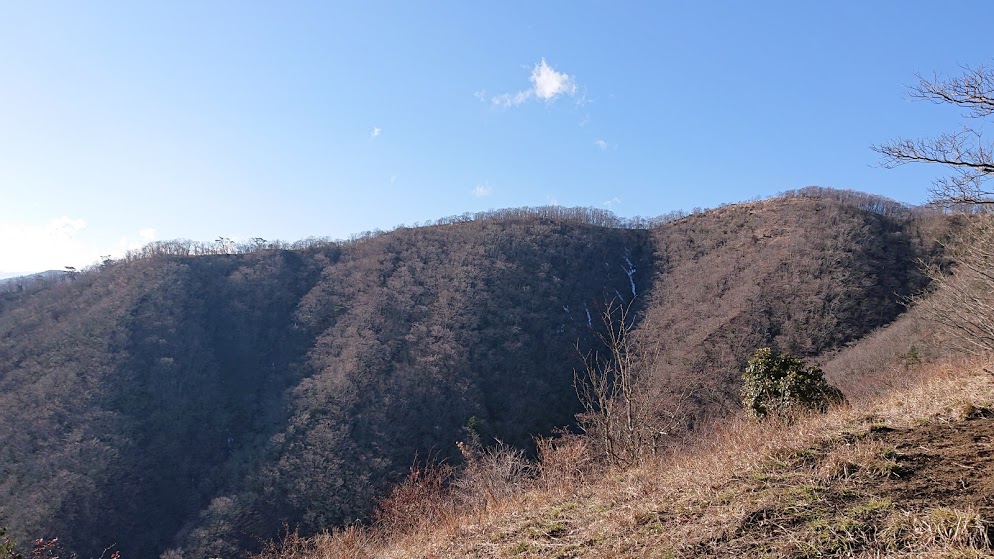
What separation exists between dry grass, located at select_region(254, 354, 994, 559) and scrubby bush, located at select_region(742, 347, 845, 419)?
273 cm

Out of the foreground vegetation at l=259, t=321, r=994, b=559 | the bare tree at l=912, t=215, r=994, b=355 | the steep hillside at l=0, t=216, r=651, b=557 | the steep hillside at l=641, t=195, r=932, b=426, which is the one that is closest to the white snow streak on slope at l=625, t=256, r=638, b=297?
the steep hillside at l=0, t=216, r=651, b=557

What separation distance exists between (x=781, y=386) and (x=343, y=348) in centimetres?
3255

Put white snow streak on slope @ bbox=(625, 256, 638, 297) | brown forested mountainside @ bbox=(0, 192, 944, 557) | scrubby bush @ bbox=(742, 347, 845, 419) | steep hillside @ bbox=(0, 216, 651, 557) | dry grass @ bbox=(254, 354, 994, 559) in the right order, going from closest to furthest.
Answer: dry grass @ bbox=(254, 354, 994, 559)
scrubby bush @ bbox=(742, 347, 845, 419)
steep hillside @ bbox=(0, 216, 651, 557)
brown forested mountainside @ bbox=(0, 192, 944, 557)
white snow streak on slope @ bbox=(625, 256, 638, 297)

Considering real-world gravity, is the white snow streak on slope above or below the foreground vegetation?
above

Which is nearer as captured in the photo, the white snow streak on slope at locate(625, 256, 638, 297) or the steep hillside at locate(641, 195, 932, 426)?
the steep hillside at locate(641, 195, 932, 426)

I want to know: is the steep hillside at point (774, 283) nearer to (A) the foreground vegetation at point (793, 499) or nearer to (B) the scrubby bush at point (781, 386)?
(B) the scrubby bush at point (781, 386)

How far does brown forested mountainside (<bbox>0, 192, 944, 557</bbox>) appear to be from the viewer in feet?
87.5

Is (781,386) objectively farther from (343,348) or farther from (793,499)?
(343,348)

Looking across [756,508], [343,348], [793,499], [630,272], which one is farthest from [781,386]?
[630,272]

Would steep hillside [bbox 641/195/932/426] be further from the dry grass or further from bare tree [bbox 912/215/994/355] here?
the dry grass

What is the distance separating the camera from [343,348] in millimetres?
37406

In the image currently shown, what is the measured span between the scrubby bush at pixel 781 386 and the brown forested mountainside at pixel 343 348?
1536 cm

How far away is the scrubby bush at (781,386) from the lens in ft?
30.7

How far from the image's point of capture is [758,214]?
1935 inches
